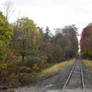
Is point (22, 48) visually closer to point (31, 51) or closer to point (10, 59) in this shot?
point (31, 51)

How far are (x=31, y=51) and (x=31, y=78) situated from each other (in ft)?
32.3

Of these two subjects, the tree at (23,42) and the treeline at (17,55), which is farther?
the tree at (23,42)

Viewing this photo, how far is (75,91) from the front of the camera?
1319 centimetres

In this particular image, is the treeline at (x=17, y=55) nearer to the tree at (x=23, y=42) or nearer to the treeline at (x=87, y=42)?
the tree at (x=23, y=42)

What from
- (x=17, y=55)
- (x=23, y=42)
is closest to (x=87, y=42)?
(x=23, y=42)

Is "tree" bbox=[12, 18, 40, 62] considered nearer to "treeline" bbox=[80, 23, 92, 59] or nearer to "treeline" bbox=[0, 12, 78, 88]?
"treeline" bbox=[0, 12, 78, 88]

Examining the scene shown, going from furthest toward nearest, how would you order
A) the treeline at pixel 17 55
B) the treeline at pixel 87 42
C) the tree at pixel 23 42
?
the treeline at pixel 87 42 → the tree at pixel 23 42 → the treeline at pixel 17 55

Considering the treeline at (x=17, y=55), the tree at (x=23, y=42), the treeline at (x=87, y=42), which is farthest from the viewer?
the treeline at (x=87, y=42)

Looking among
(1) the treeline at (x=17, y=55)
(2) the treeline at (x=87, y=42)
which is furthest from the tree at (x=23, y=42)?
(2) the treeline at (x=87, y=42)

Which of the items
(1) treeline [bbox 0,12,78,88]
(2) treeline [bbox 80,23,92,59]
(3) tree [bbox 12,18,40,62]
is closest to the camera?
(1) treeline [bbox 0,12,78,88]

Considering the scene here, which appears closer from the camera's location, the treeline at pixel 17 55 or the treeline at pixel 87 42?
the treeline at pixel 17 55

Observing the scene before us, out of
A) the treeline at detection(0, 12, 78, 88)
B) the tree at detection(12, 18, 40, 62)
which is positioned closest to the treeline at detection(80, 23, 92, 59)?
the treeline at detection(0, 12, 78, 88)

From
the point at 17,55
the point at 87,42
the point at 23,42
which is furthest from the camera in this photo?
the point at 87,42

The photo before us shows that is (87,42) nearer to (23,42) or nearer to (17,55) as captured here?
(23,42)
